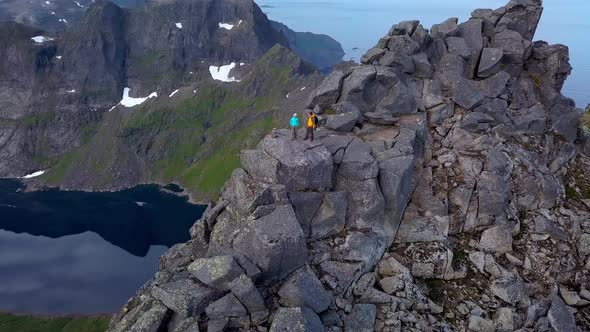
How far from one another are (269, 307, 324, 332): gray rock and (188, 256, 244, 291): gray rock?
3.24 m

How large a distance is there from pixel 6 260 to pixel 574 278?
699ft

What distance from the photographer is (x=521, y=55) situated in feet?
140

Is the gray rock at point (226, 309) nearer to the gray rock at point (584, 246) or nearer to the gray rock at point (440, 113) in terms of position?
the gray rock at point (440, 113)

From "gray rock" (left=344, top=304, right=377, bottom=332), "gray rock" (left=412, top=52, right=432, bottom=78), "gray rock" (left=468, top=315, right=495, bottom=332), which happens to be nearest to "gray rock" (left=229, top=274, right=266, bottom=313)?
"gray rock" (left=344, top=304, right=377, bottom=332)

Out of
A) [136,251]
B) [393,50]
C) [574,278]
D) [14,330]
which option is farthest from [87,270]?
[574,278]

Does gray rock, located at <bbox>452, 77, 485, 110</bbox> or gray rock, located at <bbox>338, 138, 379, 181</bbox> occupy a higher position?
gray rock, located at <bbox>452, 77, 485, 110</bbox>

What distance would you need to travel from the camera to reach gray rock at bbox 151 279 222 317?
72.0ft

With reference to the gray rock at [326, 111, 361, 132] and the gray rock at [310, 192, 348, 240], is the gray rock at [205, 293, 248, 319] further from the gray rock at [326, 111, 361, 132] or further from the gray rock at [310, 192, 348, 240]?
the gray rock at [326, 111, 361, 132]

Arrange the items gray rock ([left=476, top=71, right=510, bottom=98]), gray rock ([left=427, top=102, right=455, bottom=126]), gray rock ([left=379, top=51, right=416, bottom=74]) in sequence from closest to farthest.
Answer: gray rock ([left=427, top=102, right=455, bottom=126]) < gray rock ([left=379, top=51, right=416, bottom=74]) < gray rock ([left=476, top=71, right=510, bottom=98])

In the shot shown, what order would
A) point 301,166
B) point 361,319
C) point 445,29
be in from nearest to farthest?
1. point 361,319
2. point 301,166
3. point 445,29

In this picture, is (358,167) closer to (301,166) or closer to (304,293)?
(301,166)

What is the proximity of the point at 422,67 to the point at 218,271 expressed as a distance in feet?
95.9

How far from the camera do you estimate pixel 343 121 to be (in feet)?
112

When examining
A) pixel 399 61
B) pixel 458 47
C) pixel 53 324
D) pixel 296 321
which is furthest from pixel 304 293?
pixel 53 324
